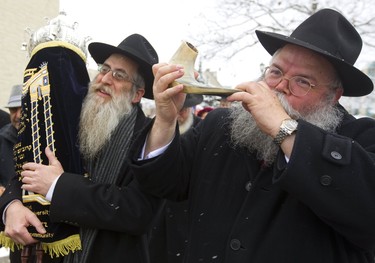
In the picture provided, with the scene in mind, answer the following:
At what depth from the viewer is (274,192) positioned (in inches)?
66.0

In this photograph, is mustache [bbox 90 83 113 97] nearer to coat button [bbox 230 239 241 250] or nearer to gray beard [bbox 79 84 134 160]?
gray beard [bbox 79 84 134 160]

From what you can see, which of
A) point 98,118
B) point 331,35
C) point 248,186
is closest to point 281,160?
point 248,186

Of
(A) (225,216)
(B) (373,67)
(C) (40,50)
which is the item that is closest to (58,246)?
(A) (225,216)

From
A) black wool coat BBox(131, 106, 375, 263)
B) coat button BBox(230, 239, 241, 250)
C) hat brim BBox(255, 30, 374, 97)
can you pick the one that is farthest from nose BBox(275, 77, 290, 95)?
coat button BBox(230, 239, 241, 250)

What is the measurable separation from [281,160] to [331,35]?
0.74 metres

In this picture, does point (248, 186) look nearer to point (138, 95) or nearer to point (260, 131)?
point (260, 131)

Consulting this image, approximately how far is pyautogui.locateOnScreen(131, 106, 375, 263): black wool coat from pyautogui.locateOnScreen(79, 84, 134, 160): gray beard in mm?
531

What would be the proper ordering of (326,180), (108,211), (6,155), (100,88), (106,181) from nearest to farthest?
(326,180) < (108,211) < (106,181) < (100,88) < (6,155)

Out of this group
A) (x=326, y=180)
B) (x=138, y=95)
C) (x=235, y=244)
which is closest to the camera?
(x=326, y=180)

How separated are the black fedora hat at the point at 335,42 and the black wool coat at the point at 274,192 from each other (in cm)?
25

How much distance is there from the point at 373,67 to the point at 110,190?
9.49 metres

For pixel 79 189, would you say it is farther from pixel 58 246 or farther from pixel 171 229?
pixel 171 229

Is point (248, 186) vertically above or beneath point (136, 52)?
beneath

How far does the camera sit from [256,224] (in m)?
1.65
